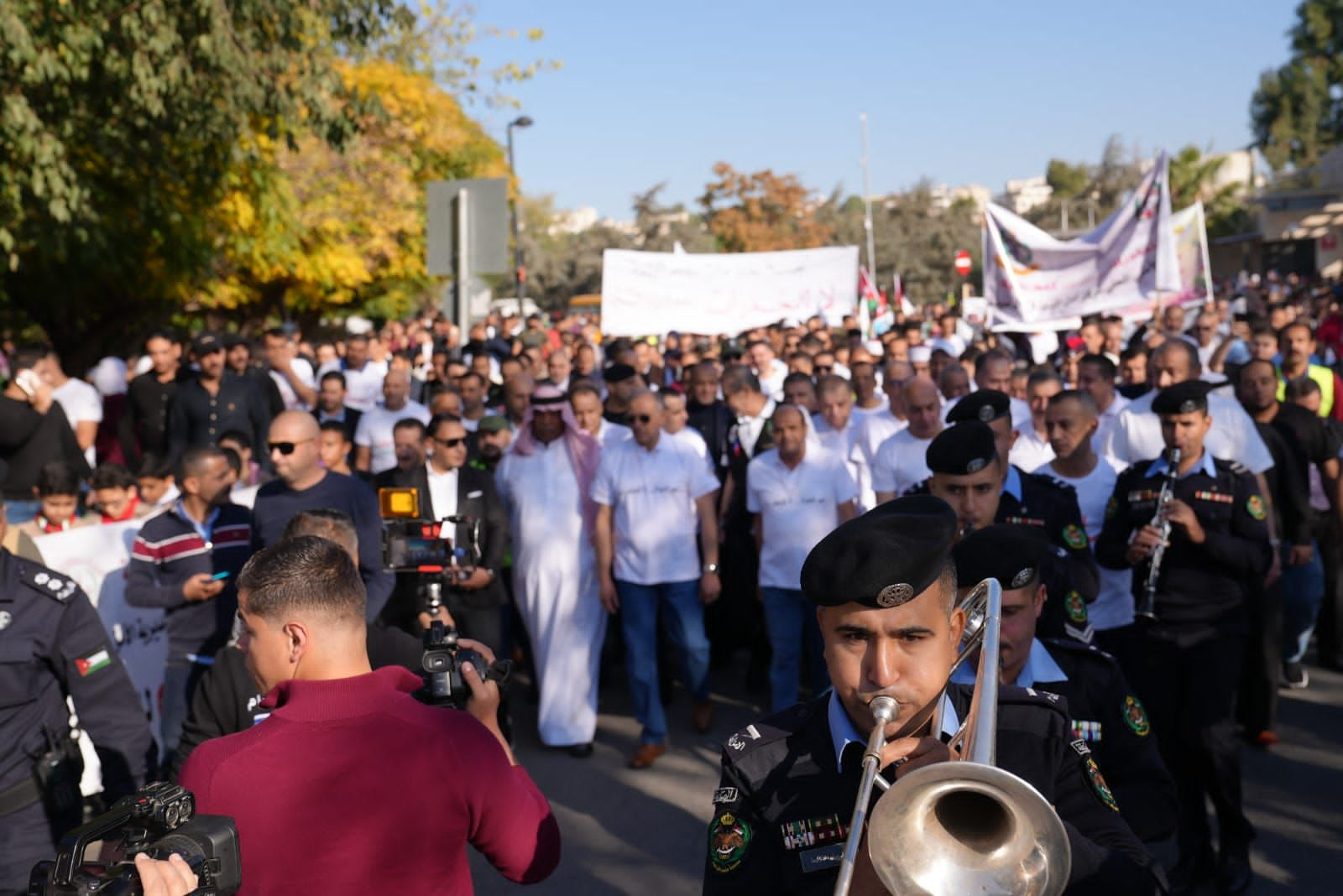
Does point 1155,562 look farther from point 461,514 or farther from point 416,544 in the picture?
point 461,514

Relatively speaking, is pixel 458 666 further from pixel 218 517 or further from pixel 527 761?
pixel 527 761

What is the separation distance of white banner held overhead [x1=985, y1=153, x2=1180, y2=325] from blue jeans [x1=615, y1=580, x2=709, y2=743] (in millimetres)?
7140

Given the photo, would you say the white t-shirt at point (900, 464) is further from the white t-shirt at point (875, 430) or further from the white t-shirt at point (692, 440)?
the white t-shirt at point (875, 430)

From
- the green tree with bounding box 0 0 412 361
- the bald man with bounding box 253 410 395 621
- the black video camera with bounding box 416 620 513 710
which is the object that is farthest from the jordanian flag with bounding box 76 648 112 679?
the green tree with bounding box 0 0 412 361

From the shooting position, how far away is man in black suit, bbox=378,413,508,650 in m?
7.52

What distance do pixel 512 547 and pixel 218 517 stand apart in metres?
2.14

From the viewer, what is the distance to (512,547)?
328 inches

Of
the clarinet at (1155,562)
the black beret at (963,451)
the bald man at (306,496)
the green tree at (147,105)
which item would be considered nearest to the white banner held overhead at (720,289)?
the green tree at (147,105)

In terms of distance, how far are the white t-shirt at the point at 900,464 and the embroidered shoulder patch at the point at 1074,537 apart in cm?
176

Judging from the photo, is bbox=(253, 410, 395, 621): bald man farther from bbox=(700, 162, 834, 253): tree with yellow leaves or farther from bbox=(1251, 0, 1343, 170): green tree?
bbox=(1251, 0, 1343, 170): green tree

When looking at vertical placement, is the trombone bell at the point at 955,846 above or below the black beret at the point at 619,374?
below

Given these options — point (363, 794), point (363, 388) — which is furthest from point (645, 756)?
point (363, 388)

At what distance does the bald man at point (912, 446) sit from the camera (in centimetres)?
732

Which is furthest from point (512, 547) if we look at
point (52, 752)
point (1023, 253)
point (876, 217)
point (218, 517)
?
point (876, 217)
